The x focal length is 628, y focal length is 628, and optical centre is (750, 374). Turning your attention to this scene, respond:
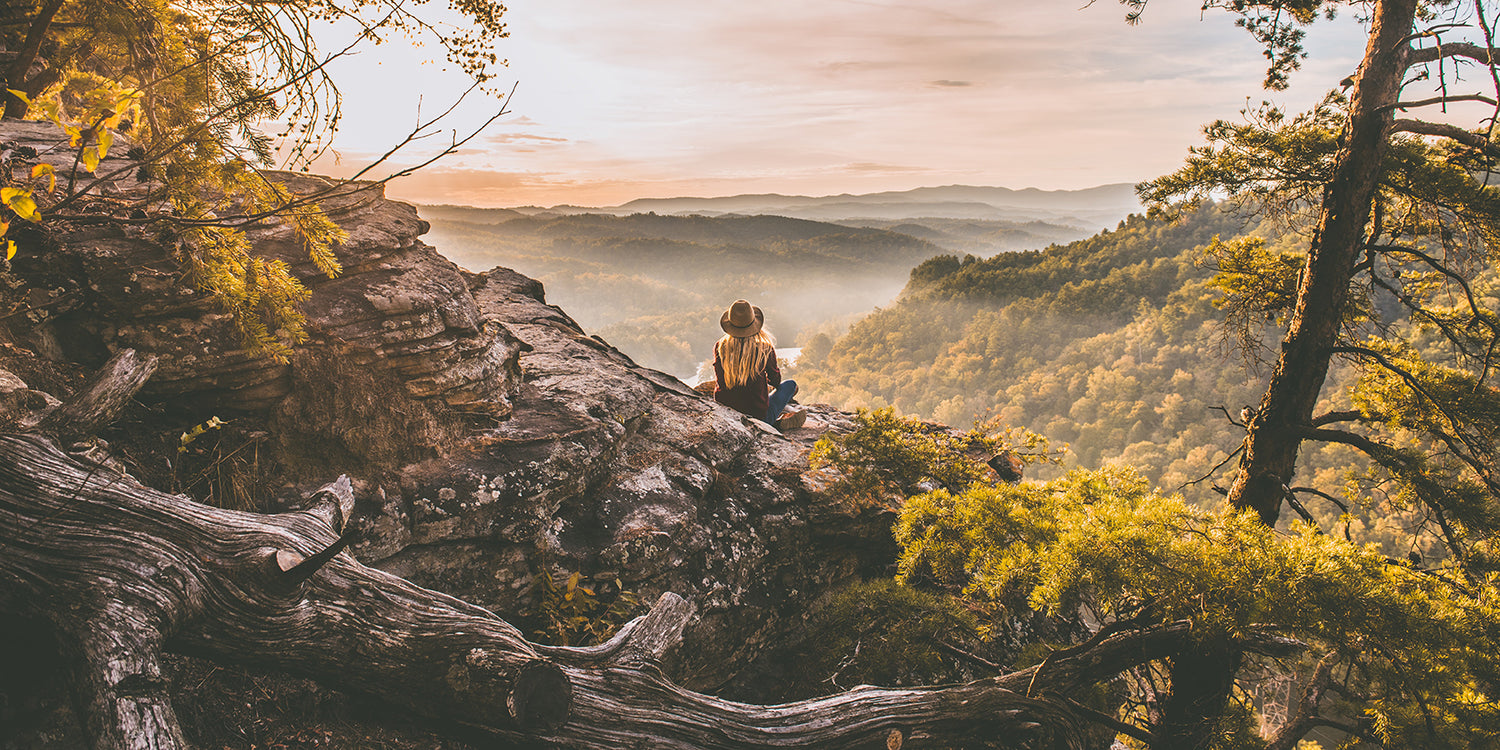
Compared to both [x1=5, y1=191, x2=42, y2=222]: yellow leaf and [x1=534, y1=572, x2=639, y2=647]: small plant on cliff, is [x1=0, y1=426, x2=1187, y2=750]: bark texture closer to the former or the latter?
[x1=534, y1=572, x2=639, y2=647]: small plant on cliff

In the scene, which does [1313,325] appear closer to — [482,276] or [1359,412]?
[1359,412]

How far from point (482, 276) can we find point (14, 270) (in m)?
4.78

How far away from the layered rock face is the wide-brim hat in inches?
55.5

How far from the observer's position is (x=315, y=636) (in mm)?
2867

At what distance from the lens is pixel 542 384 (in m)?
6.31

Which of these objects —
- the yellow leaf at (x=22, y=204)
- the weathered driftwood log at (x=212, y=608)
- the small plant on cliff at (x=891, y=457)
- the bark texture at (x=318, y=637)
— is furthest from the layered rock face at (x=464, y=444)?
the yellow leaf at (x=22, y=204)

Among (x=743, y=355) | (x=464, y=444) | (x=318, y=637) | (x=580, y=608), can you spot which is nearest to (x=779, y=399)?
(x=743, y=355)

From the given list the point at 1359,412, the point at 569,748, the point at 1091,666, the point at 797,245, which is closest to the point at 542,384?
the point at 569,748

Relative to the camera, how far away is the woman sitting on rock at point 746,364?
7.47m

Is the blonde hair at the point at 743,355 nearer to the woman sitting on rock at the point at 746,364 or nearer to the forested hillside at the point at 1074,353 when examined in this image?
the woman sitting on rock at the point at 746,364

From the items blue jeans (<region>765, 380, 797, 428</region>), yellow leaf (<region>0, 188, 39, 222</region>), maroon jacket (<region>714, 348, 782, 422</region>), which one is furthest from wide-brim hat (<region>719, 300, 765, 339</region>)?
yellow leaf (<region>0, 188, 39, 222</region>)

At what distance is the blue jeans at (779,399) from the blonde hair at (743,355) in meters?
0.60

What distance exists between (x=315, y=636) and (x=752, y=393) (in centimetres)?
542

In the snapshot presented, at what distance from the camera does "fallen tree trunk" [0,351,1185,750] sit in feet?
7.95
